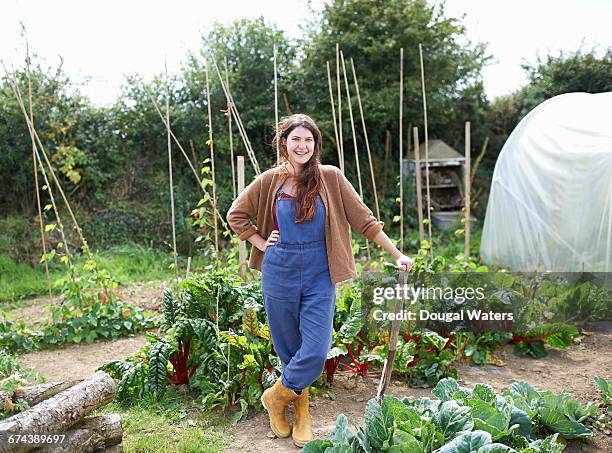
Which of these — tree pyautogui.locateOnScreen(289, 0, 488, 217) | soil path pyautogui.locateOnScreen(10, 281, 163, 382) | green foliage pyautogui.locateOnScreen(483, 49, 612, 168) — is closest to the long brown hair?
soil path pyautogui.locateOnScreen(10, 281, 163, 382)

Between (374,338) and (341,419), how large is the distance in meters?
1.42

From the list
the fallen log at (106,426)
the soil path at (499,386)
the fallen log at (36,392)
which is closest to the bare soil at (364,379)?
the soil path at (499,386)

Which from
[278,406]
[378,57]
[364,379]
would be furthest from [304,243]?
[378,57]

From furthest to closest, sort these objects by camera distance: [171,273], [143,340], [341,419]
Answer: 1. [171,273]
2. [143,340]
3. [341,419]

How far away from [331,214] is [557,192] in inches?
141

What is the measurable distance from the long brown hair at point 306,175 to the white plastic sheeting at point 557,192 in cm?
337

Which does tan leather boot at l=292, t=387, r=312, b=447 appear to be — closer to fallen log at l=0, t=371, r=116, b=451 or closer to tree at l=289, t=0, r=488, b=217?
fallen log at l=0, t=371, r=116, b=451

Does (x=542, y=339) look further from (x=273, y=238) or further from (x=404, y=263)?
(x=273, y=238)

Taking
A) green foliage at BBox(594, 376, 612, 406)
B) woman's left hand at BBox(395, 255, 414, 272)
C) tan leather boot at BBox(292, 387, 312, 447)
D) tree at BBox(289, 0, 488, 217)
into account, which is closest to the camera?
woman's left hand at BBox(395, 255, 414, 272)

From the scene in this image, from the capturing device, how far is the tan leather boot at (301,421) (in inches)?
109

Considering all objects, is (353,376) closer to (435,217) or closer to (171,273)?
(171,273)

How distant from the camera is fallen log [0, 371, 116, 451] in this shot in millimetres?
2170

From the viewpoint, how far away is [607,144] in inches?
200

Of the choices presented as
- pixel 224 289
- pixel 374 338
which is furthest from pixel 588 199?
pixel 224 289
